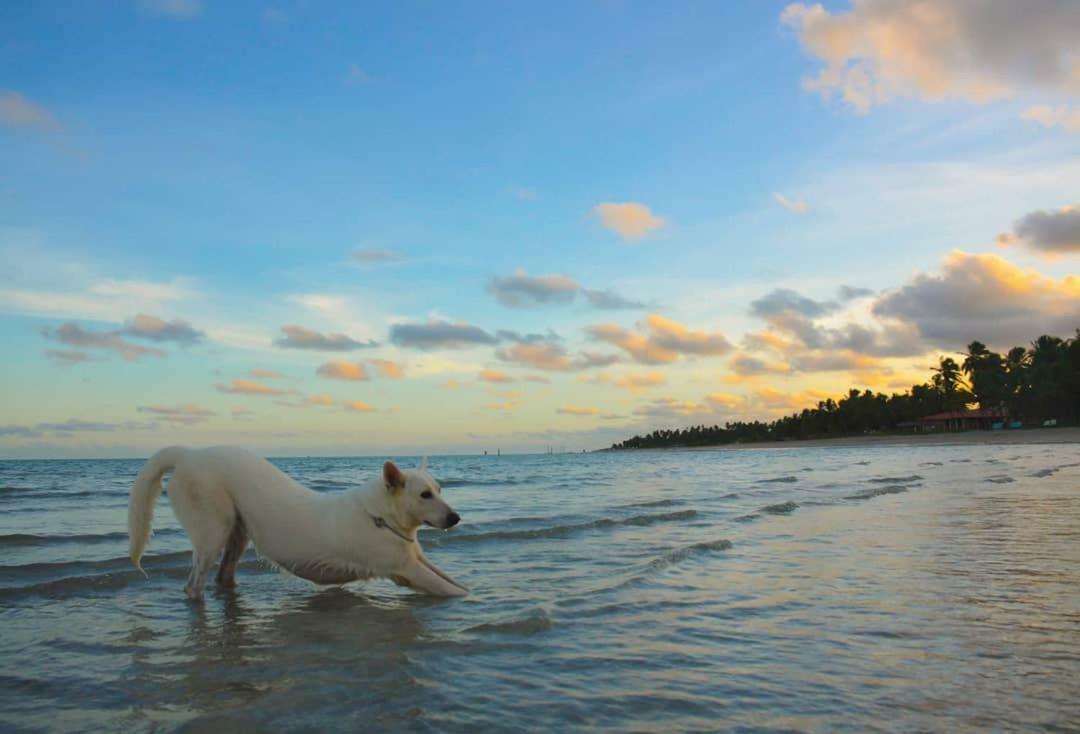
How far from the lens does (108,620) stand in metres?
5.96

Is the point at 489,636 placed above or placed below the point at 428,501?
below

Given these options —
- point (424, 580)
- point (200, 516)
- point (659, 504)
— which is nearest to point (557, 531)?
point (659, 504)

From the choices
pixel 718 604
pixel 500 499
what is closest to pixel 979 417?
pixel 500 499

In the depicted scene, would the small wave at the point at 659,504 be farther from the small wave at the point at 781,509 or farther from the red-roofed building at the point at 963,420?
the red-roofed building at the point at 963,420

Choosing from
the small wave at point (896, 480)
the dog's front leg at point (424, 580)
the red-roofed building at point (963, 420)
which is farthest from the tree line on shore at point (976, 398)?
the dog's front leg at point (424, 580)

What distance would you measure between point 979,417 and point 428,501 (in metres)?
101

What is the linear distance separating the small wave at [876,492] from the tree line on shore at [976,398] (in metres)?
70.2

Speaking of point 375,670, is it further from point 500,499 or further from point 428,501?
point 500,499

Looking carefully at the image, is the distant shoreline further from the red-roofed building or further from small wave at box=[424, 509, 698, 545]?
small wave at box=[424, 509, 698, 545]

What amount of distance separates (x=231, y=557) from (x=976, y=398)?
112m

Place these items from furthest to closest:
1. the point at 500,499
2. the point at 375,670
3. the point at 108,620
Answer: the point at 500,499, the point at 108,620, the point at 375,670

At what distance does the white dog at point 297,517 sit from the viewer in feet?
21.1

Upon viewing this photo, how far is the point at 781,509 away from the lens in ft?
45.5

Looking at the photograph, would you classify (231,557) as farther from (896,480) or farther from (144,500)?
(896,480)
